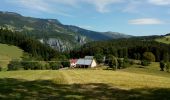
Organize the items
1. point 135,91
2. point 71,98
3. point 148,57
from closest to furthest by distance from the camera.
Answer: point 71,98, point 135,91, point 148,57

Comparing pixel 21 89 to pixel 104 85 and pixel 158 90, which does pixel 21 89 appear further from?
pixel 158 90

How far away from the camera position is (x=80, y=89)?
741 inches

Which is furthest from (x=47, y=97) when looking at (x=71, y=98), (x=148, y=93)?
(x=148, y=93)

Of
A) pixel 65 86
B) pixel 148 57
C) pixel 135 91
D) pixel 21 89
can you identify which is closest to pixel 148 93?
pixel 135 91

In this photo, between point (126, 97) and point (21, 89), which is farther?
point (21, 89)

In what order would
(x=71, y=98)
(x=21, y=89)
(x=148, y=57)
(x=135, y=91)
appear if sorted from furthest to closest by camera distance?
(x=148, y=57) → (x=21, y=89) → (x=135, y=91) → (x=71, y=98)

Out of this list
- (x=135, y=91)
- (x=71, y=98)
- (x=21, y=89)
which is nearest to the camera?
(x=71, y=98)

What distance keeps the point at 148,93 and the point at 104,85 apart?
141 inches

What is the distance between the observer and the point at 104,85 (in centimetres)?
2025

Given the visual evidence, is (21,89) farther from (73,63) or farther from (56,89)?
(73,63)

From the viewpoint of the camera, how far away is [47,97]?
16.9 meters

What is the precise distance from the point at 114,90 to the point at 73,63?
145113mm

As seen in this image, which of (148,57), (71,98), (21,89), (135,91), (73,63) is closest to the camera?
(71,98)

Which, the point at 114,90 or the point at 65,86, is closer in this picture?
the point at 114,90
